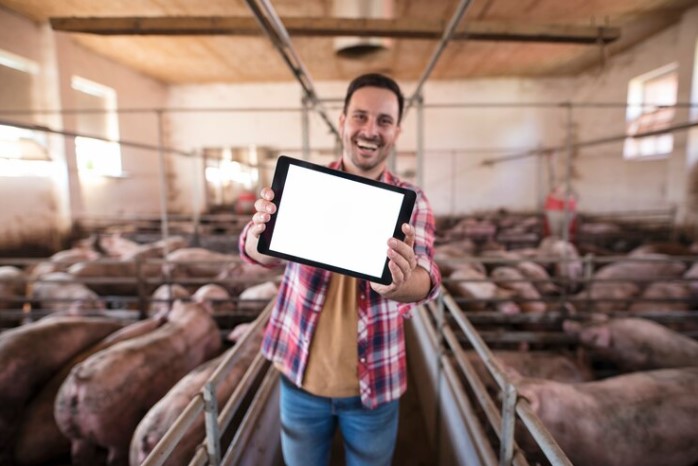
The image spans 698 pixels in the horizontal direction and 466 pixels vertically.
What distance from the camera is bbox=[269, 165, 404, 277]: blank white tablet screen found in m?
0.81

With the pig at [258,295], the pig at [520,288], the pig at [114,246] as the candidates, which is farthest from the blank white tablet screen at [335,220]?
the pig at [114,246]

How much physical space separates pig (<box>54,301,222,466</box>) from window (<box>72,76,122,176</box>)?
19.3 ft

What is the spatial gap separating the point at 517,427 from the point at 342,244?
161cm

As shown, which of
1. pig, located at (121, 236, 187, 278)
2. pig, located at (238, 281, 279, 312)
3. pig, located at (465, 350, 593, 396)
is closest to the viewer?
pig, located at (465, 350, 593, 396)

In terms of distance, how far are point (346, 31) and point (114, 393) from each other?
11.7ft

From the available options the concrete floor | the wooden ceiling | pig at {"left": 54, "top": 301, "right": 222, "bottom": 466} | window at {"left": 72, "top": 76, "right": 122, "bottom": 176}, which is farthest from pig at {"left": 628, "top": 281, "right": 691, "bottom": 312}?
window at {"left": 72, "top": 76, "right": 122, "bottom": 176}

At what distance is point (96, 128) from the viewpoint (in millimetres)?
7340

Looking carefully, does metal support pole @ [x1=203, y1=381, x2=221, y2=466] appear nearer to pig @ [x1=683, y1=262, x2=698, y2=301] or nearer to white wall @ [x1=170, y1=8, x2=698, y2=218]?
pig @ [x1=683, y1=262, x2=698, y2=301]

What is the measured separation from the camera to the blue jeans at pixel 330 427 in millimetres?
1149

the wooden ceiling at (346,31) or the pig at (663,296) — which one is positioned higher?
the wooden ceiling at (346,31)

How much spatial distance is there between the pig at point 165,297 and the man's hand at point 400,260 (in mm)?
3040

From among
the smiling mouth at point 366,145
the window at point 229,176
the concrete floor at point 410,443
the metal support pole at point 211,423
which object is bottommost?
the concrete floor at point 410,443

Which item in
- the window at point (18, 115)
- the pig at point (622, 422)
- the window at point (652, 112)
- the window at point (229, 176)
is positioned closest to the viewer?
the pig at point (622, 422)

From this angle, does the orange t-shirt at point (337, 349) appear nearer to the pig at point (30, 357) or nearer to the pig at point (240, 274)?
the pig at point (30, 357)
